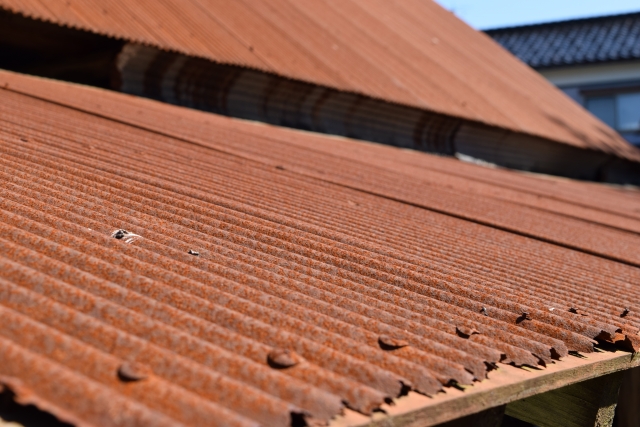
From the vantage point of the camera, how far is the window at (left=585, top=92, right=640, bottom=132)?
18906 millimetres

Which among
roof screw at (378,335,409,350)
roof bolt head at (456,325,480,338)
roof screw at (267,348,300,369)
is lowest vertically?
roof screw at (267,348,300,369)

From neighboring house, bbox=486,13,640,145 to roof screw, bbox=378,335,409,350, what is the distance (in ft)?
60.9

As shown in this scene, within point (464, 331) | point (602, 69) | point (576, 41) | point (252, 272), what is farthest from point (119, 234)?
point (576, 41)

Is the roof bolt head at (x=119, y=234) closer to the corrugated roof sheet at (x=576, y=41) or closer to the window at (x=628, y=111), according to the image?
the corrugated roof sheet at (x=576, y=41)

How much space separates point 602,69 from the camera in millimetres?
18938

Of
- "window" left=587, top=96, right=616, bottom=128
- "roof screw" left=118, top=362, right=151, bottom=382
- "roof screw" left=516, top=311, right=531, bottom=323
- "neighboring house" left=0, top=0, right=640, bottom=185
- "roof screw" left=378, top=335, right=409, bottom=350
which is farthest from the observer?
"window" left=587, top=96, right=616, bottom=128

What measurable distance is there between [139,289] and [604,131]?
1295cm

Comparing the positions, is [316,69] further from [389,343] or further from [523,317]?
[389,343]

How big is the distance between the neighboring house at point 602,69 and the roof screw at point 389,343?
18.6 m

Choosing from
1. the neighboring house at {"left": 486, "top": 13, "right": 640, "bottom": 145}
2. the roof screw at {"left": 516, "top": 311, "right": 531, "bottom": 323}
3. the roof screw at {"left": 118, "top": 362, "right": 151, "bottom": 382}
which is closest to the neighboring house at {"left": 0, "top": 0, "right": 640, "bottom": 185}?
the roof screw at {"left": 516, "top": 311, "right": 531, "bottom": 323}

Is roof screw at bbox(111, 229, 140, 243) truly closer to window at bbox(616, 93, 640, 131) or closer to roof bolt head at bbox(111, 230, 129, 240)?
roof bolt head at bbox(111, 230, 129, 240)

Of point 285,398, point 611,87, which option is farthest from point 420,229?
point 611,87

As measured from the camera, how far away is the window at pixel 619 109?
18.9 m

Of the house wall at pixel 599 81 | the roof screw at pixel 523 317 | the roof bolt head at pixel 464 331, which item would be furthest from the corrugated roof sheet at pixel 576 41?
the roof bolt head at pixel 464 331
